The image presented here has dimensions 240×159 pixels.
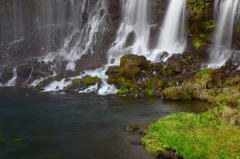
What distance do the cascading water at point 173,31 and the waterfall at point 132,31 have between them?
313 centimetres

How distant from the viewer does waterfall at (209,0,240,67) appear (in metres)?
53.1

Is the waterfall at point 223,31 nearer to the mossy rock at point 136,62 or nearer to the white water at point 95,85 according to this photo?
the mossy rock at point 136,62

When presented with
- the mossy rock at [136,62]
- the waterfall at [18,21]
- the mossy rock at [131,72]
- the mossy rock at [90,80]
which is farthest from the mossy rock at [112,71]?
the waterfall at [18,21]

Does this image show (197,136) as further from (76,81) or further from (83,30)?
(83,30)

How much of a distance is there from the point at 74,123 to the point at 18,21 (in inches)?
2402

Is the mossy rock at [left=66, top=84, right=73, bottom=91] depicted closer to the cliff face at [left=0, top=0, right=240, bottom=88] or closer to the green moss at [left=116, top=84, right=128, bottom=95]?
the cliff face at [left=0, top=0, right=240, bottom=88]

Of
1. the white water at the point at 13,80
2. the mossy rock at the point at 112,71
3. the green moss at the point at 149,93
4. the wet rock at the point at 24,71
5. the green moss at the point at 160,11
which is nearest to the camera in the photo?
the green moss at the point at 149,93

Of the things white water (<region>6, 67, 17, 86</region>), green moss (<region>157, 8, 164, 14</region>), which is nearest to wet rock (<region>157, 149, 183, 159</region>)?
white water (<region>6, 67, 17, 86</region>)

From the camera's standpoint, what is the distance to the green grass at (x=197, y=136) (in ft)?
62.7

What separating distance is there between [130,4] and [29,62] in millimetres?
22747

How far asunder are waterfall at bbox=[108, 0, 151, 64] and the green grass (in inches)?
1482

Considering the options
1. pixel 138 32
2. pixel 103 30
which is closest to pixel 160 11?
pixel 138 32

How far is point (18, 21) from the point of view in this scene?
84.0 meters

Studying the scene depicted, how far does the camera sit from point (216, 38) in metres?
55.0
